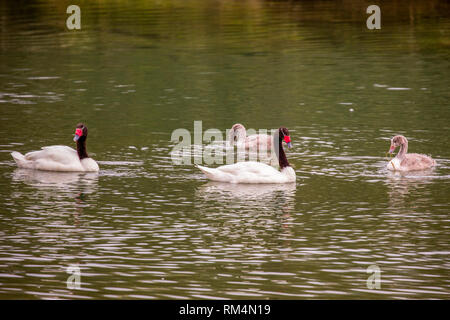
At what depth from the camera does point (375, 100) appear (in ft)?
114

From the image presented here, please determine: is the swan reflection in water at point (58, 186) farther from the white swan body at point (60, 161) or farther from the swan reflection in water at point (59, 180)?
the white swan body at point (60, 161)

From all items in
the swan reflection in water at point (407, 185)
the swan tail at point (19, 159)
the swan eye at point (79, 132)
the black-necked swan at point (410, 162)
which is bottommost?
the swan reflection in water at point (407, 185)

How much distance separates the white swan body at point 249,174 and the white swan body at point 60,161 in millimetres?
2840

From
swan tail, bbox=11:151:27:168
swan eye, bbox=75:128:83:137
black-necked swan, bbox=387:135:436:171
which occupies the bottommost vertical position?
black-necked swan, bbox=387:135:436:171

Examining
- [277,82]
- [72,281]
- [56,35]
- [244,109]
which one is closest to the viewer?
[72,281]

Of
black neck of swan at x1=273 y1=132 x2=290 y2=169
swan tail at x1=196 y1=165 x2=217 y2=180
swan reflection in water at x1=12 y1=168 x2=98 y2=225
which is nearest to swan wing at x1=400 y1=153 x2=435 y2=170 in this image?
black neck of swan at x1=273 y1=132 x2=290 y2=169

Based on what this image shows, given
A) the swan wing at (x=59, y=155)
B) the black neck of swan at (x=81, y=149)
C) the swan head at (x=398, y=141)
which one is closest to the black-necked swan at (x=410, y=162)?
the swan head at (x=398, y=141)

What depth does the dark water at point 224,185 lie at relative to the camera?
51.3ft

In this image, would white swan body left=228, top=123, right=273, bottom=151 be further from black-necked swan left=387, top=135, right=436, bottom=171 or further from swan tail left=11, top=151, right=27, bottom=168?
swan tail left=11, top=151, right=27, bottom=168

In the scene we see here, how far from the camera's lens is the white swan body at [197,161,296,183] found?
22203 millimetres

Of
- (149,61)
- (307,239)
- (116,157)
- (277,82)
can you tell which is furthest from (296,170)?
(149,61)

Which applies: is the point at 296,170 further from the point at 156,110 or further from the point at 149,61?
the point at 149,61

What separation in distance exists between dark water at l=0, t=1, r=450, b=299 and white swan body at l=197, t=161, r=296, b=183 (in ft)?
0.72
